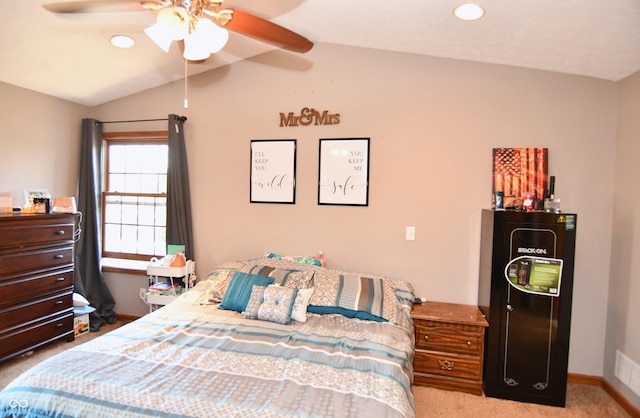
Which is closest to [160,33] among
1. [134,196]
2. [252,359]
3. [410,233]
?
[252,359]

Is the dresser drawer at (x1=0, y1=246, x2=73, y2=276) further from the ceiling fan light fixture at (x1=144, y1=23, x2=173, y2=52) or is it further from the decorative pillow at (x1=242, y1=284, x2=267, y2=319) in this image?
the ceiling fan light fixture at (x1=144, y1=23, x2=173, y2=52)

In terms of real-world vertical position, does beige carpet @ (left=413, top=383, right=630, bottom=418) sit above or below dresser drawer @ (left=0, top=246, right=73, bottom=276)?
below

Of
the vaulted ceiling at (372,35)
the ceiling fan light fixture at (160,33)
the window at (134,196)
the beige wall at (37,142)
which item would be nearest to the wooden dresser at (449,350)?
the vaulted ceiling at (372,35)

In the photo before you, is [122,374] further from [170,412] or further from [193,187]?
[193,187]

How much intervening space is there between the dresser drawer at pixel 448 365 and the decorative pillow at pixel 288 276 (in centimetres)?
102

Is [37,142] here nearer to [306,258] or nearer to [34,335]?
[34,335]

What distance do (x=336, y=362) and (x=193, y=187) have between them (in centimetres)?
247

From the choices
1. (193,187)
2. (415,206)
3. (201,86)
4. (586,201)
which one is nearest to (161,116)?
(201,86)

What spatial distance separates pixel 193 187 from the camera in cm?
357

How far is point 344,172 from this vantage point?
315cm

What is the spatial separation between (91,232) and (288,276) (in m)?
2.35

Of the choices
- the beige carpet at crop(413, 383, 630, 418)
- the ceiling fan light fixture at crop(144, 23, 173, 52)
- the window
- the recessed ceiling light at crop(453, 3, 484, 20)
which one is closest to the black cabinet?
the beige carpet at crop(413, 383, 630, 418)

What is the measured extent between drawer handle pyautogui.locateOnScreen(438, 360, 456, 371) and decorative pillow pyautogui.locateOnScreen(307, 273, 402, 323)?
0.53m

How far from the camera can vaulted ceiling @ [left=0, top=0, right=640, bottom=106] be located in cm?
199
